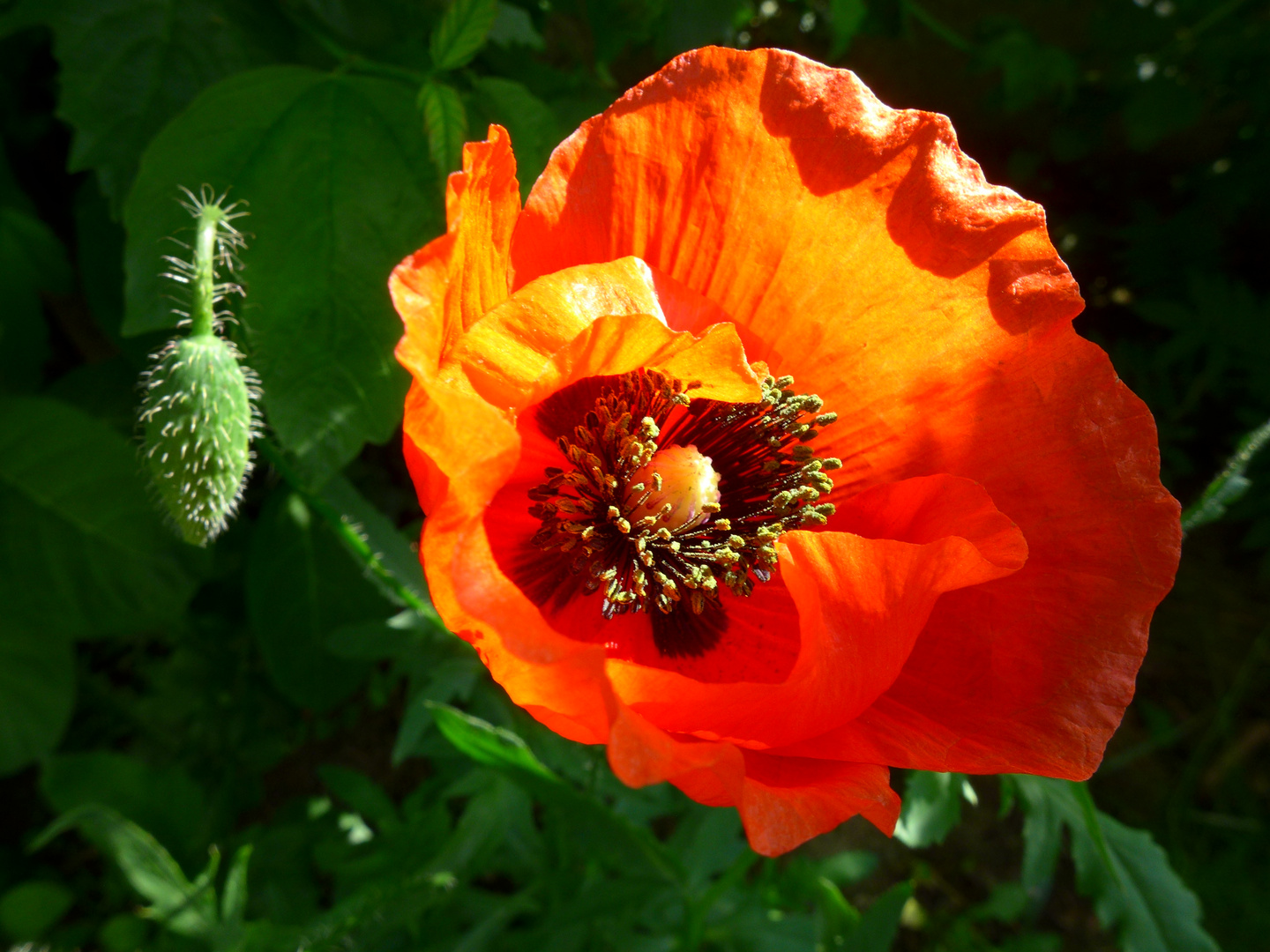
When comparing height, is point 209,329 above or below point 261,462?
above

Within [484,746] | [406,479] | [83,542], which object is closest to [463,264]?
[484,746]

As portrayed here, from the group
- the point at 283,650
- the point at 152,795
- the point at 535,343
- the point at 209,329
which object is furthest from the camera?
the point at 152,795

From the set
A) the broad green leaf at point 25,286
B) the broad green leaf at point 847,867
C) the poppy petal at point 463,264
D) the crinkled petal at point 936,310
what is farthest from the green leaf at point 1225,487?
the broad green leaf at point 25,286

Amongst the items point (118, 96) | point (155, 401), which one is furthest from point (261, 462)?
point (155, 401)

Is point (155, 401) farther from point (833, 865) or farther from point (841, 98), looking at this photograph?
point (833, 865)

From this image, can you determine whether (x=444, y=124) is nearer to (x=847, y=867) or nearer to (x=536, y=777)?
(x=536, y=777)

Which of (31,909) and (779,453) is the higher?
(779,453)

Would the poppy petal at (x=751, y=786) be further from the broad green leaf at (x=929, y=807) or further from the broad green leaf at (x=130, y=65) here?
the broad green leaf at (x=130, y=65)
